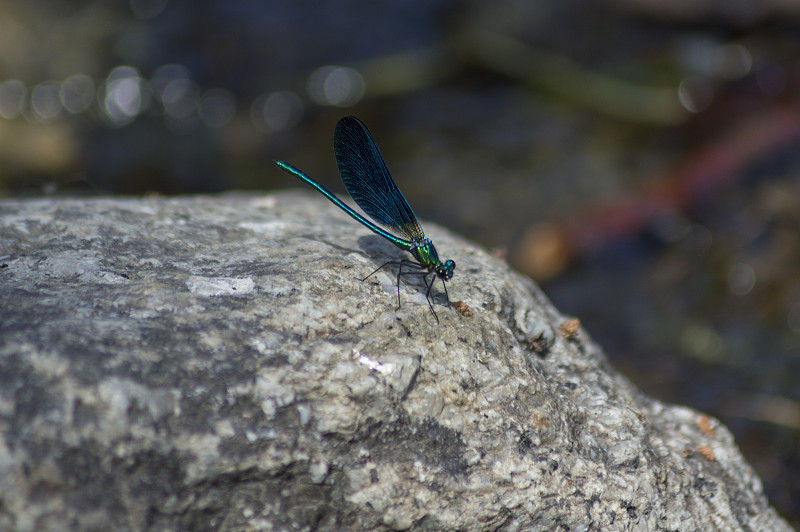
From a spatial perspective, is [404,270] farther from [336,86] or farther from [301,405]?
[336,86]

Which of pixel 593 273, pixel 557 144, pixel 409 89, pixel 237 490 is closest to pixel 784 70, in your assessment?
pixel 557 144

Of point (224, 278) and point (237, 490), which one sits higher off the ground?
point (224, 278)

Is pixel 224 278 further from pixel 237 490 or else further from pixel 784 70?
pixel 784 70

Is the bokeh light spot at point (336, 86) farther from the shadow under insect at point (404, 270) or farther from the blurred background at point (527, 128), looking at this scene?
the shadow under insect at point (404, 270)

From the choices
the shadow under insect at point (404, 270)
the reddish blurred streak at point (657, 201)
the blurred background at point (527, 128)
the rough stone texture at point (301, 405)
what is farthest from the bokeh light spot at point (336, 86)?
the rough stone texture at point (301, 405)

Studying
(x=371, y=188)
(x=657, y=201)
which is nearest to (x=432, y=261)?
(x=371, y=188)

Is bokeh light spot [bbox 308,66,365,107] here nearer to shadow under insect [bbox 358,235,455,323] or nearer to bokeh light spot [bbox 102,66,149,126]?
bokeh light spot [bbox 102,66,149,126]

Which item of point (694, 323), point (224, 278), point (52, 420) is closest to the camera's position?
point (52, 420)
